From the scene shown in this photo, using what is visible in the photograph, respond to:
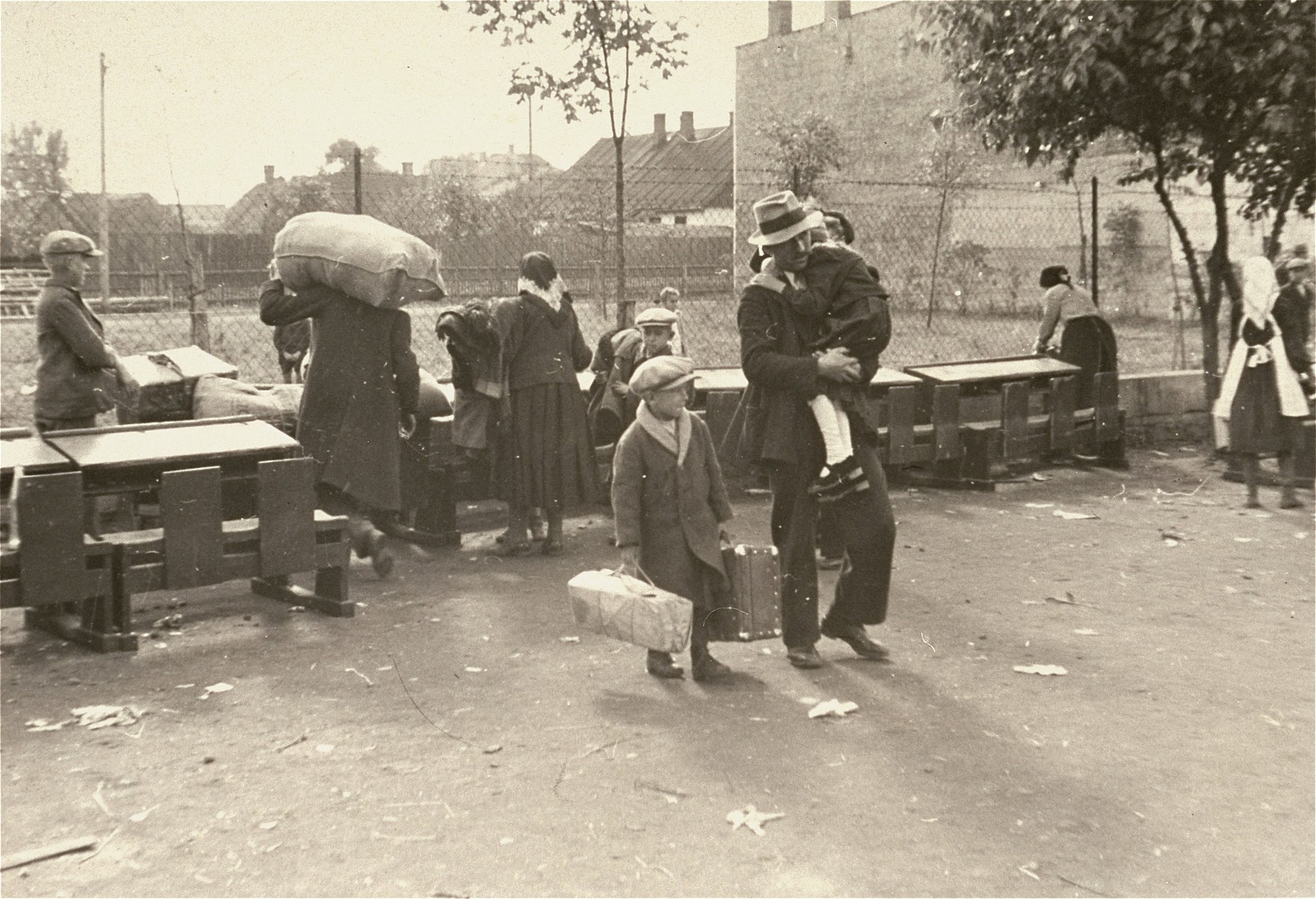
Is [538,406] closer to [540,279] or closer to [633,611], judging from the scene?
[540,279]

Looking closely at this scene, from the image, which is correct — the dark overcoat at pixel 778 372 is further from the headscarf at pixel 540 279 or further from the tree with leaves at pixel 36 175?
the tree with leaves at pixel 36 175

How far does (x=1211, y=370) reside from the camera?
12.9 metres

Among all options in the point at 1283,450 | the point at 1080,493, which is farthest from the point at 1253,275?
the point at 1080,493

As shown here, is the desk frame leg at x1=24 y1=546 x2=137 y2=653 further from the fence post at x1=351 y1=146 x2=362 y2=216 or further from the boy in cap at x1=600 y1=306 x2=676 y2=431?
the fence post at x1=351 y1=146 x2=362 y2=216

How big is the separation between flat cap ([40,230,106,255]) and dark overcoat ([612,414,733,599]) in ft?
11.0

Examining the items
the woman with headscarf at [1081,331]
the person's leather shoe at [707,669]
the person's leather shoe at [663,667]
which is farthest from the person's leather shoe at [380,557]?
the woman with headscarf at [1081,331]

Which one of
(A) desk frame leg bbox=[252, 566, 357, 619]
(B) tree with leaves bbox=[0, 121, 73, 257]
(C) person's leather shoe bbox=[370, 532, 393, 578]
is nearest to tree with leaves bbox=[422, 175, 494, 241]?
(B) tree with leaves bbox=[0, 121, 73, 257]

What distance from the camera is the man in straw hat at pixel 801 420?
598cm

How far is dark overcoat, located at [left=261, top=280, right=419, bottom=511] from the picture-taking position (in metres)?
7.93

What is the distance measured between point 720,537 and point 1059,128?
746 centimetres

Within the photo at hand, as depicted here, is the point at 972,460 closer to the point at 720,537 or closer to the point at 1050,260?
the point at 720,537

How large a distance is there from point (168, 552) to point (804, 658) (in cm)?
296

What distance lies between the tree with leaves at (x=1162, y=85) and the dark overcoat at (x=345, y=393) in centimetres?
605

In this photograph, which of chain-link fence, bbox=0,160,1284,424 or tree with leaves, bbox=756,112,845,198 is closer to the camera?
chain-link fence, bbox=0,160,1284,424
